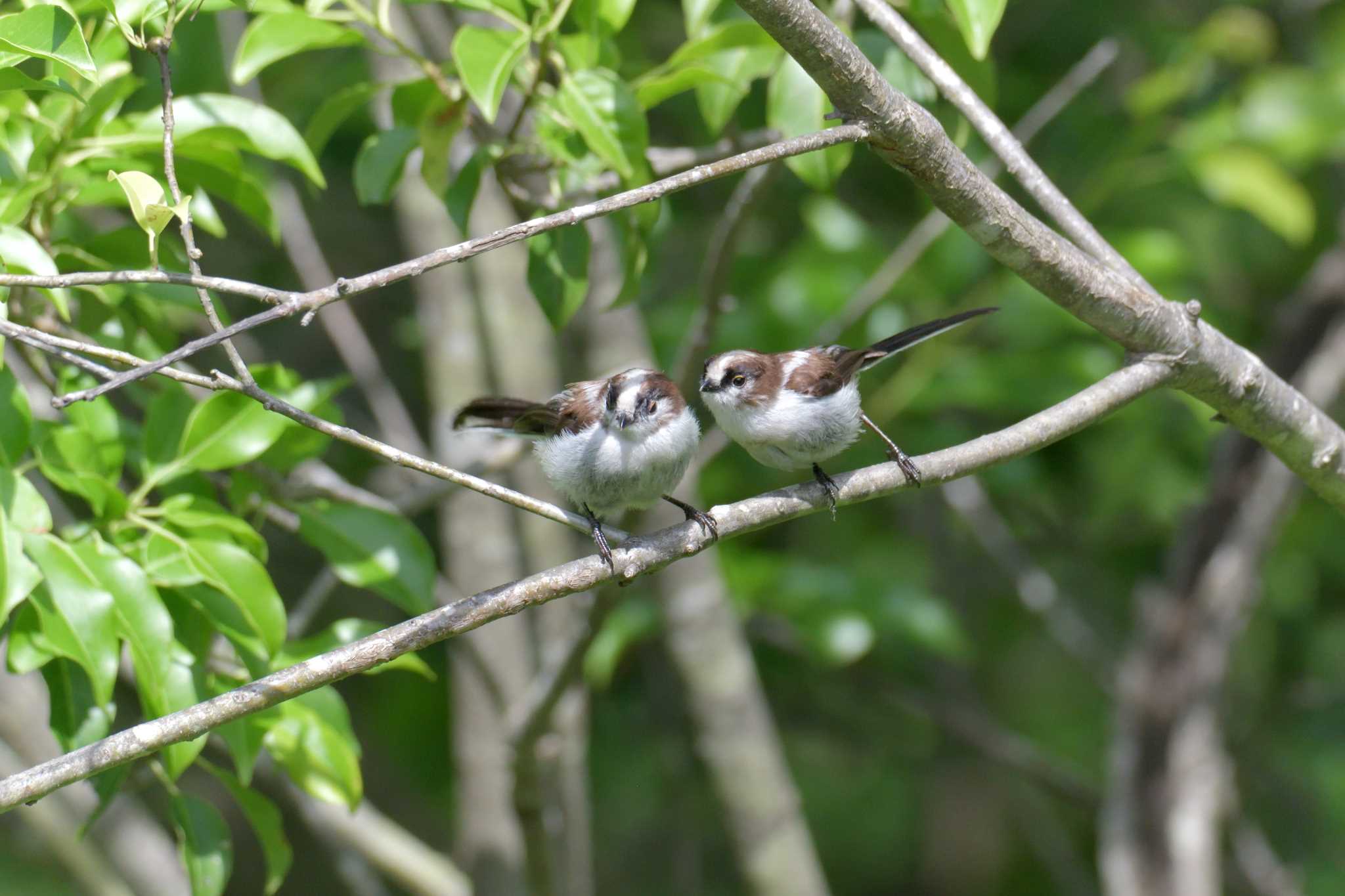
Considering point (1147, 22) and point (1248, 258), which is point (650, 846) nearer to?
point (1248, 258)

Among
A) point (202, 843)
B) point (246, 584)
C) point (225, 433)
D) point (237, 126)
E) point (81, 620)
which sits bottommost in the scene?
point (202, 843)

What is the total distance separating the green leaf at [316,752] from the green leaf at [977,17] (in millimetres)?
1929

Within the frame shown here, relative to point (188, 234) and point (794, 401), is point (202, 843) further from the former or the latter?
point (794, 401)

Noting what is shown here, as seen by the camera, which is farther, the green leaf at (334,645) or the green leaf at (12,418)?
the green leaf at (334,645)

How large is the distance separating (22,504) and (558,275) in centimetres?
117

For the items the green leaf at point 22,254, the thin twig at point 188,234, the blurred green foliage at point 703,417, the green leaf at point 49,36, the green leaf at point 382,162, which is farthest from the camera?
the green leaf at point 382,162

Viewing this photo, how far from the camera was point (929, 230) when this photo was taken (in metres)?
4.12

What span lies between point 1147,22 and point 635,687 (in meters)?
3.72

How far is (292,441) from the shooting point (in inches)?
118

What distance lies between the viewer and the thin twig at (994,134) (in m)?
2.58

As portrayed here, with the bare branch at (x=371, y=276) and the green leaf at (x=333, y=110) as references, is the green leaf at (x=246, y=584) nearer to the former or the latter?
the bare branch at (x=371, y=276)

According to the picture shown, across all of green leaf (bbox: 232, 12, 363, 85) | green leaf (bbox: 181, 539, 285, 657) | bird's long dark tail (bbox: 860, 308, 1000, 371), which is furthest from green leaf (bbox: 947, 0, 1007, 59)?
green leaf (bbox: 181, 539, 285, 657)

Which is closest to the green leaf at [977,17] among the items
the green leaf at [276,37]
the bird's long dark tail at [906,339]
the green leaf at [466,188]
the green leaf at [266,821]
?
the bird's long dark tail at [906,339]

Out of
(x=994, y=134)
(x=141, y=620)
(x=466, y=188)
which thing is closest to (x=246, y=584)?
(x=141, y=620)
